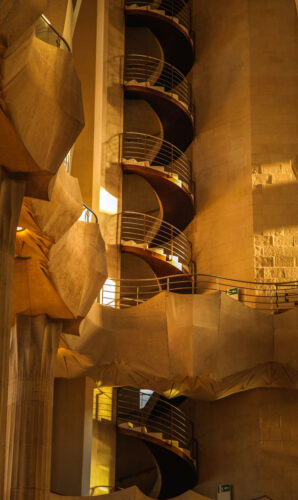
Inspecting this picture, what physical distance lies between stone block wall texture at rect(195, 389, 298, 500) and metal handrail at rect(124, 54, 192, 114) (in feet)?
31.2

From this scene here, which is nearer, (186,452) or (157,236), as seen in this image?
(186,452)

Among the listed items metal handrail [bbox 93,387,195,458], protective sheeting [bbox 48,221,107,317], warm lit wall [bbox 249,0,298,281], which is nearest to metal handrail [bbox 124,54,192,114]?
warm lit wall [bbox 249,0,298,281]

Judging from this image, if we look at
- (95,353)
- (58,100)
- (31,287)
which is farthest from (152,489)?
(58,100)

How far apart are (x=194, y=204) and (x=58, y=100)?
14364mm

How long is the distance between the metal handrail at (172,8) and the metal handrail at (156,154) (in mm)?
4065

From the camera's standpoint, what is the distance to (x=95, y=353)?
22.7 m

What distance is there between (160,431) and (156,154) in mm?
8382

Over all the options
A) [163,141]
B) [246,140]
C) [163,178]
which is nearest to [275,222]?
[246,140]

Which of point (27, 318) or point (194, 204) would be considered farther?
point (194, 204)

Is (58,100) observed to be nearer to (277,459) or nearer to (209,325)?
(209,325)

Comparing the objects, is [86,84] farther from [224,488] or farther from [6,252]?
[6,252]

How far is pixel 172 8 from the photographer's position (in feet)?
100.0

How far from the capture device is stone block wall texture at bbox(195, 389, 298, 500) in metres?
23.9

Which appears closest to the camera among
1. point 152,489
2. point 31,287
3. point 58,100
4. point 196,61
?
point 58,100
